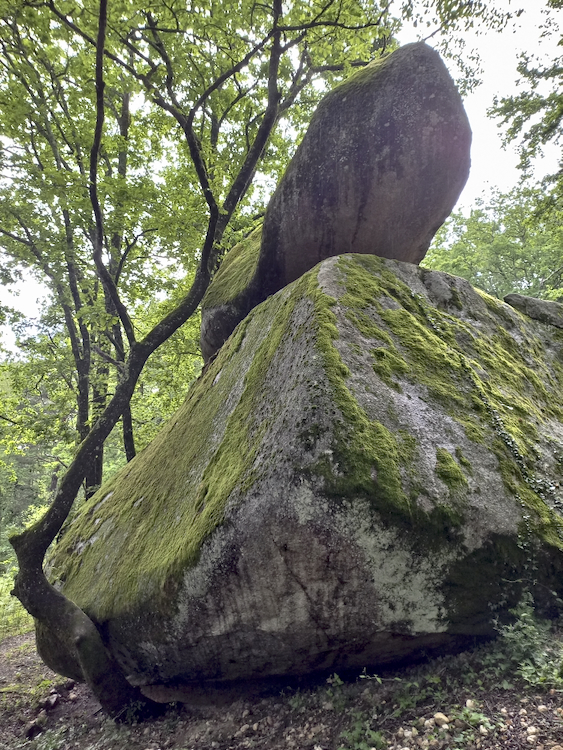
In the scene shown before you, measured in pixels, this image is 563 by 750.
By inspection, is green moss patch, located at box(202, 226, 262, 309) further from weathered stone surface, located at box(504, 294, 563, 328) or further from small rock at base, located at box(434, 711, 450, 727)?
small rock at base, located at box(434, 711, 450, 727)

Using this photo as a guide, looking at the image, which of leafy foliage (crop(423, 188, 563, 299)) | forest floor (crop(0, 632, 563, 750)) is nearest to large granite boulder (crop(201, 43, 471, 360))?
forest floor (crop(0, 632, 563, 750))

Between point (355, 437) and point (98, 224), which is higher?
point (98, 224)

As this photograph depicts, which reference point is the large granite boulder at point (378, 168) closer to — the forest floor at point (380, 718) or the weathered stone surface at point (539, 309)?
the weathered stone surface at point (539, 309)

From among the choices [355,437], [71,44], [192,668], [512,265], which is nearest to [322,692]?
[192,668]

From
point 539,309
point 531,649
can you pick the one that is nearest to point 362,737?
point 531,649

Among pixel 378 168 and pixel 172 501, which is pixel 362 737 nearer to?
pixel 172 501

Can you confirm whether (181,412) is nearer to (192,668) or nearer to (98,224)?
(98,224)

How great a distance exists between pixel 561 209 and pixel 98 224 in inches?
538

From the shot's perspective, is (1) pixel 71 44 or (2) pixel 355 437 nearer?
(2) pixel 355 437

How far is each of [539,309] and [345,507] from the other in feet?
19.2

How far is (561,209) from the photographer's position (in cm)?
1275

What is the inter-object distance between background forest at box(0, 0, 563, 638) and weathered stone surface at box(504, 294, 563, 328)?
191 inches

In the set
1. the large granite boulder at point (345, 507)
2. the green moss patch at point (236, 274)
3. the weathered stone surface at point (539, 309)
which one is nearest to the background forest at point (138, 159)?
the green moss patch at point (236, 274)

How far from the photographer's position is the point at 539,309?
22.5ft
